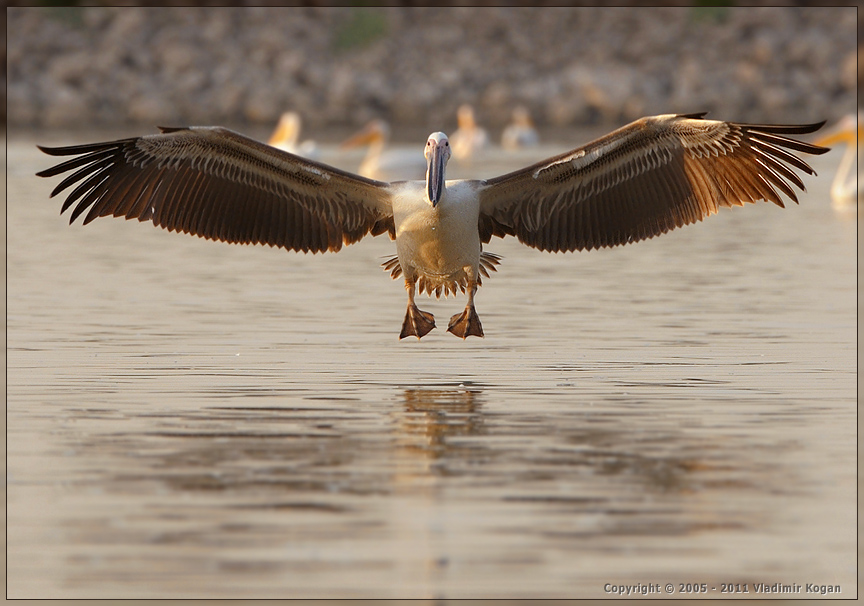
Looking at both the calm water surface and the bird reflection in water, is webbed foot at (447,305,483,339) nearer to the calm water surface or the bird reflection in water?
the calm water surface

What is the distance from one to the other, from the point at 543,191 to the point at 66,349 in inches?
130

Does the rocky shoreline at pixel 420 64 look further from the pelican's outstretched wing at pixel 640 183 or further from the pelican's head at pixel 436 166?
the pelican's head at pixel 436 166

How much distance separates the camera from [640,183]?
35.5ft

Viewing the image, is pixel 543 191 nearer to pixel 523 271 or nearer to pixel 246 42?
pixel 523 271

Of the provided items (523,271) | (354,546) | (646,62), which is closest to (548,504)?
(354,546)

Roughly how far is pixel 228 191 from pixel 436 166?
1711 mm

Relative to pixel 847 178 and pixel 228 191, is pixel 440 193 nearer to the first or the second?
pixel 228 191

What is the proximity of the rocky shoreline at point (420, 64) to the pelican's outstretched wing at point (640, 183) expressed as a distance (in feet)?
89.3

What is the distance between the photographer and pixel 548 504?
6.62m

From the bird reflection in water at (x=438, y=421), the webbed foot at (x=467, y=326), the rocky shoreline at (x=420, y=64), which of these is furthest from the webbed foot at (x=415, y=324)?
the rocky shoreline at (x=420, y=64)

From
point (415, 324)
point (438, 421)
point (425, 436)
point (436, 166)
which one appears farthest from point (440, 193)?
point (425, 436)

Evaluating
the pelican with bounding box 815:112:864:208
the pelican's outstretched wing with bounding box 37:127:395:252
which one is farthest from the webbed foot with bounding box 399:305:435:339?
the pelican with bounding box 815:112:864:208

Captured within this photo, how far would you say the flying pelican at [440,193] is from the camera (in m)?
10.4

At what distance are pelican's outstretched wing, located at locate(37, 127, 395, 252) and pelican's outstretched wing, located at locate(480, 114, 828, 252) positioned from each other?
0.97 m
